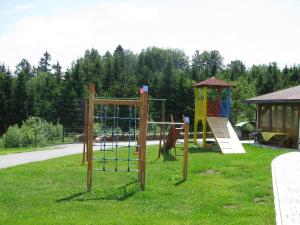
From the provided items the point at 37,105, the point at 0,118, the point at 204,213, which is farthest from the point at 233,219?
the point at 37,105

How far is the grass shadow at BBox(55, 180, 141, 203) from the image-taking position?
8573 millimetres

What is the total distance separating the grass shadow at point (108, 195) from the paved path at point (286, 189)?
2.90 metres

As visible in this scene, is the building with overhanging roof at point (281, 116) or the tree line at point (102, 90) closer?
the building with overhanging roof at point (281, 116)

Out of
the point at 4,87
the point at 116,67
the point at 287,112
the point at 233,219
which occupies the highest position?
the point at 116,67

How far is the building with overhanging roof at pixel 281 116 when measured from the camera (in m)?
20.5

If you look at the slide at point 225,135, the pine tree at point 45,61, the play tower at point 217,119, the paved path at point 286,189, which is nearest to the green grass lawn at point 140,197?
the paved path at point 286,189

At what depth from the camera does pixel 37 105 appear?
2211 inches

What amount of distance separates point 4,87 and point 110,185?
151 ft

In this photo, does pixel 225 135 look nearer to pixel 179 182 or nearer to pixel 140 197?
pixel 179 182

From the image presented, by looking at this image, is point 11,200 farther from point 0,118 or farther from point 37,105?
point 37,105

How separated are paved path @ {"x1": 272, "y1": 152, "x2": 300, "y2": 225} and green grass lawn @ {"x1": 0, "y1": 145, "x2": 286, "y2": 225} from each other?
168 millimetres

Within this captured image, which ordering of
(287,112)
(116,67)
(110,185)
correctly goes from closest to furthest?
(110,185) → (287,112) → (116,67)

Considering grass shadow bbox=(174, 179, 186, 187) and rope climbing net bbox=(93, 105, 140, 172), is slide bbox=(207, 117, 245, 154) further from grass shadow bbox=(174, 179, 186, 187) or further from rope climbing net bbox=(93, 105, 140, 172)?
grass shadow bbox=(174, 179, 186, 187)

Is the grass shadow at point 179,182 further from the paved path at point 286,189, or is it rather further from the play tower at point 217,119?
the play tower at point 217,119
